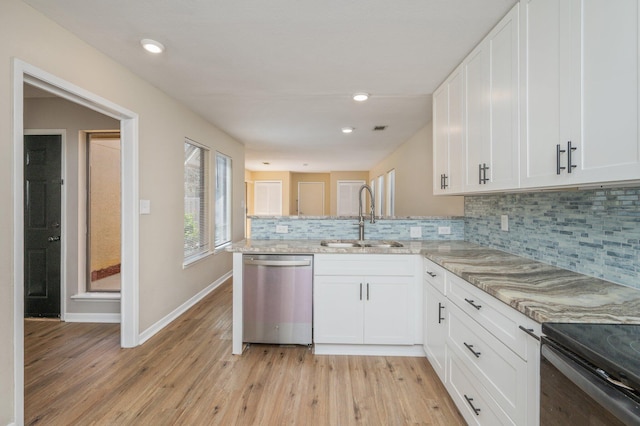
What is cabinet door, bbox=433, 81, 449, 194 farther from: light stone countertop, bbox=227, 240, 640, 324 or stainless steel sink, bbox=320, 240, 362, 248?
stainless steel sink, bbox=320, 240, 362, 248

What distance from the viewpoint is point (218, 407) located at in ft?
6.16

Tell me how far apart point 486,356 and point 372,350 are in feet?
4.07

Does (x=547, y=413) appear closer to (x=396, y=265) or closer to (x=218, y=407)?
(x=396, y=265)

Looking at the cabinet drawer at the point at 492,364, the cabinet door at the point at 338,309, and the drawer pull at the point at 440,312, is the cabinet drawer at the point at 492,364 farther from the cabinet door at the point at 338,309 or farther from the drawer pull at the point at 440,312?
the cabinet door at the point at 338,309

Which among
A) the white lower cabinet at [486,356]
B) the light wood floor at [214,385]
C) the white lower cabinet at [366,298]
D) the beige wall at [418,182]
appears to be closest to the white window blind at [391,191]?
the beige wall at [418,182]

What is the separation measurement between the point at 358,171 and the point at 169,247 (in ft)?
23.8

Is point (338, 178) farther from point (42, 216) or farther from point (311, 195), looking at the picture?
point (42, 216)

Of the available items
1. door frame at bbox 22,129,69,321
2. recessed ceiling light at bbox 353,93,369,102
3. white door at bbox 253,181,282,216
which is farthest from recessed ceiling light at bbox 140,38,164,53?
white door at bbox 253,181,282,216

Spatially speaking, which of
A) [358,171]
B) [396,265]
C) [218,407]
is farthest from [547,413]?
[358,171]

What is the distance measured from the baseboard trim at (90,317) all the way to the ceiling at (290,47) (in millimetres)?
2391

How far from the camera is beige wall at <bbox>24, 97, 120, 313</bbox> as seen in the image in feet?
10.5

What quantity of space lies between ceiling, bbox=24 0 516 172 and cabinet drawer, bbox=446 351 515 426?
1959 mm

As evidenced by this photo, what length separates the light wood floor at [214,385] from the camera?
70.7 inches

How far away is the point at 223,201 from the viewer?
496cm
